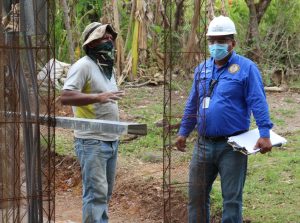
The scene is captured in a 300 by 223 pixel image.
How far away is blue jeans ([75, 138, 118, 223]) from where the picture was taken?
589cm

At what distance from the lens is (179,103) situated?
24.0 feet

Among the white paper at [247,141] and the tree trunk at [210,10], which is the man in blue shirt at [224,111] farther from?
the tree trunk at [210,10]

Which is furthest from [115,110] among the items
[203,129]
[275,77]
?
[275,77]

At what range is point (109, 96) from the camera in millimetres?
5629

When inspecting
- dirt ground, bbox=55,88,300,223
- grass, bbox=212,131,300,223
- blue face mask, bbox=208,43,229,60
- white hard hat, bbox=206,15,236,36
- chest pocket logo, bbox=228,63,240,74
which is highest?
white hard hat, bbox=206,15,236,36

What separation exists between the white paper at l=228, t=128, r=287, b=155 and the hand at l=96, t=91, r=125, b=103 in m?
0.98

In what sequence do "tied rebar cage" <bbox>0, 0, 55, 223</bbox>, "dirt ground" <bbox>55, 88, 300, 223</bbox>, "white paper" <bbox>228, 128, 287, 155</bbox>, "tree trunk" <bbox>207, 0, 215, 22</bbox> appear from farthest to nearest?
"tree trunk" <bbox>207, 0, 215, 22</bbox> → "dirt ground" <bbox>55, 88, 300, 223</bbox> → "white paper" <bbox>228, 128, 287, 155</bbox> → "tied rebar cage" <bbox>0, 0, 55, 223</bbox>

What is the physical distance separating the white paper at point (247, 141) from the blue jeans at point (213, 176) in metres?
0.13

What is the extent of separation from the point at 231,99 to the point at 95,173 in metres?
1.27

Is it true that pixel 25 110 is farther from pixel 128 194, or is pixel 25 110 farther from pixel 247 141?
pixel 128 194

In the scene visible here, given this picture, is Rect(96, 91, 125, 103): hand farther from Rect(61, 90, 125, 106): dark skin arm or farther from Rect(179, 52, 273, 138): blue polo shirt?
Rect(179, 52, 273, 138): blue polo shirt

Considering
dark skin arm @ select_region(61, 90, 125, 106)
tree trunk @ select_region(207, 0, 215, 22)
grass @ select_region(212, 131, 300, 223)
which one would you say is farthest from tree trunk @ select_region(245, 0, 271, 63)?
dark skin arm @ select_region(61, 90, 125, 106)

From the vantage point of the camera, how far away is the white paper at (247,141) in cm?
575

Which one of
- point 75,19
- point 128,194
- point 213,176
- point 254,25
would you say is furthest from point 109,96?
point 254,25
